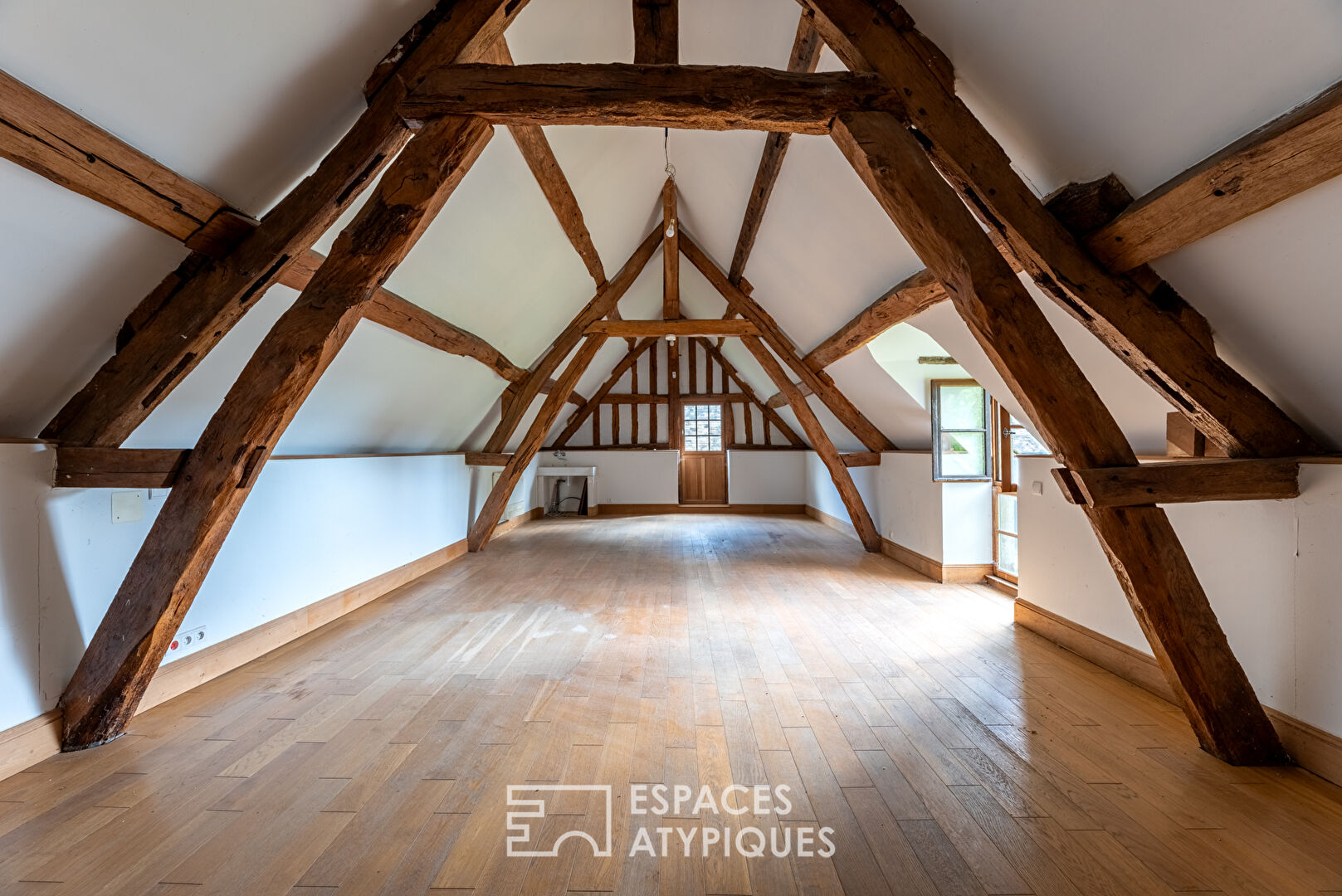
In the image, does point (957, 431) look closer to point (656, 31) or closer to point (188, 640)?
point (656, 31)

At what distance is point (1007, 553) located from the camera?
4980 millimetres

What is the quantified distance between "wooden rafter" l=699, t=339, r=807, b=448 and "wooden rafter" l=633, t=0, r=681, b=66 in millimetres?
7902

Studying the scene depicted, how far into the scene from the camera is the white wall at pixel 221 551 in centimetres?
222

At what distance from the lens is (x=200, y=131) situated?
2.06 m

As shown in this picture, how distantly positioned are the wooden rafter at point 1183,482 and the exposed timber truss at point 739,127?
0.03ft

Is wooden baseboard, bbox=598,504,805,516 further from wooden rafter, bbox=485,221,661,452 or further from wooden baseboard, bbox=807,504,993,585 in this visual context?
wooden rafter, bbox=485,221,661,452

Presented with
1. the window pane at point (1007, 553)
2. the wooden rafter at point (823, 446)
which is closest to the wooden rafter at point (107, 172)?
the wooden rafter at point (823, 446)

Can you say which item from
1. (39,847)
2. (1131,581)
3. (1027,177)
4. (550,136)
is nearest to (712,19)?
(550,136)

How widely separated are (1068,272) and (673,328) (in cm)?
480

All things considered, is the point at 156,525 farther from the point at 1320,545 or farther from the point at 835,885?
the point at 1320,545

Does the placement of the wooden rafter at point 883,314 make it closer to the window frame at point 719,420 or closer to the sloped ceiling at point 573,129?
the sloped ceiling at point 573,129

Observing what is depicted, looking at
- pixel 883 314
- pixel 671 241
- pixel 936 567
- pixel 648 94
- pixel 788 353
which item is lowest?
pixel 936 567

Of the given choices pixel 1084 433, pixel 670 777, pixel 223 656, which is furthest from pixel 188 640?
pixel 1084 433

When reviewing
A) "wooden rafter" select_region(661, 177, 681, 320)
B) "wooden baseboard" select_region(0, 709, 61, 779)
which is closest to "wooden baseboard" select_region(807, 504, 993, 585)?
"wooden rafter" select_region(661, 177, 681, 320)
